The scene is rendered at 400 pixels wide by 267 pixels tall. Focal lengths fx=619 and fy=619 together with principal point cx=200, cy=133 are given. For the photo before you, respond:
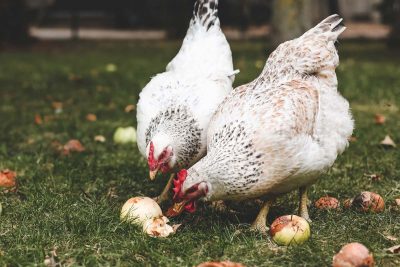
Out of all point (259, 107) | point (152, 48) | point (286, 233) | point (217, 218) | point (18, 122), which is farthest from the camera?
point (152, 48)

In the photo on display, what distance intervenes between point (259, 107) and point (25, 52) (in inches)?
513

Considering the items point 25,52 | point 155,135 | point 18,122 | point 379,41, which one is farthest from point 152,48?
point 155,135

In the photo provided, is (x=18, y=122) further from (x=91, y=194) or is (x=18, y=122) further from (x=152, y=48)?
(x=152, y=48)

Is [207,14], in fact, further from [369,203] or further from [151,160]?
[369,203]

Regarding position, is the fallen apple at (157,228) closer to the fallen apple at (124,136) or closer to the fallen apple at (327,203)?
the fallen apple at (327,203)

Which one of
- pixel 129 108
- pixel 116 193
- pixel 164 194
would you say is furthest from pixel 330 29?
pixel 129 108

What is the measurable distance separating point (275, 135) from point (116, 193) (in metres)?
1.51

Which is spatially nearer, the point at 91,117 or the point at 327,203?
the point at 327,203

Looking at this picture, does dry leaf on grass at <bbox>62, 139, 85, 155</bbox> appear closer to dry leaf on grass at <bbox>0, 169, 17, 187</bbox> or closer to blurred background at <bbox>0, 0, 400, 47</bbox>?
dry leaf on grass at <bbox>0, 169, 17, 187</bbox>

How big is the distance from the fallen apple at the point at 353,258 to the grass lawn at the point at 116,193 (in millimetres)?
190

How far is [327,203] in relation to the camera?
389 cm

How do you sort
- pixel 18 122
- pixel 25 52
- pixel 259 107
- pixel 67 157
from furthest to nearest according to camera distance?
1. pixel 25 52
2. pixel 18 122
3. pixel 67 157
4. pixel 259 107

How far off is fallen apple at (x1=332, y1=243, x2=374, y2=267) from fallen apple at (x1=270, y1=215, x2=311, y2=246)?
0.41 metres

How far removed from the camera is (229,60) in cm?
486
